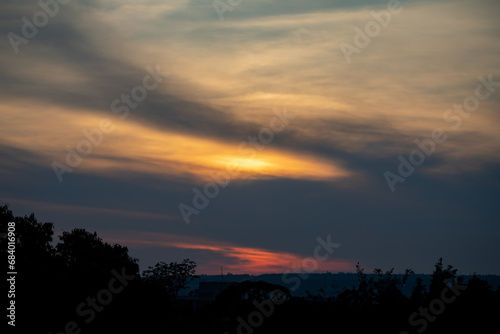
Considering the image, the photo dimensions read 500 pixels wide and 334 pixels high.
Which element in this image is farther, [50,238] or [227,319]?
[50,238]

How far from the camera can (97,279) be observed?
28.6 metres

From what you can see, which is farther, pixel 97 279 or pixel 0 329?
pixel 97 279

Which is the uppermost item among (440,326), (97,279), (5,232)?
(5,232)

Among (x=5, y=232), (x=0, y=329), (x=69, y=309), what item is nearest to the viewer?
(x=0, y=329)

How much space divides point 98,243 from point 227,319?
6645cm

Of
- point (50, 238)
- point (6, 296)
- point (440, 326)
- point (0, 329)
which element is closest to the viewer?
point (440, 326)

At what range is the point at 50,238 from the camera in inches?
2719

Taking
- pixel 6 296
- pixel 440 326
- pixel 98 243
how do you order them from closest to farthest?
pixel 440 326 → pixel 6 296 → pixel 98 243

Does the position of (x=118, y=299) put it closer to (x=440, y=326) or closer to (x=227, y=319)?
(x=227, y=319)

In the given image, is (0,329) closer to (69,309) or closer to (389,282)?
(69,309)

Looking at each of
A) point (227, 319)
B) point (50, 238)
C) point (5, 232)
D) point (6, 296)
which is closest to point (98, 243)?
point (50, 238)

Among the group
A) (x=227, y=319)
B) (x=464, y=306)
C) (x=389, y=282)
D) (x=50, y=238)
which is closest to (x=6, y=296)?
(x=227, y=319)

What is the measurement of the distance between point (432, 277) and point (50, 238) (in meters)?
63.3

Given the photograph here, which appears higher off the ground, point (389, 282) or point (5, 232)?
point (5, 232)
